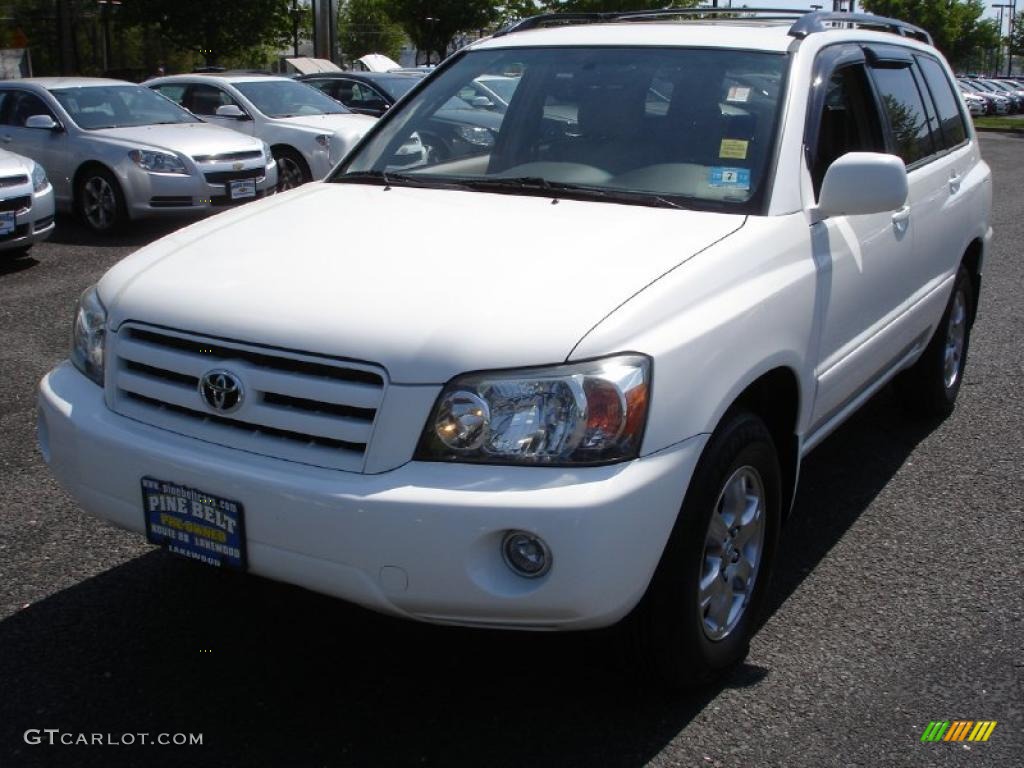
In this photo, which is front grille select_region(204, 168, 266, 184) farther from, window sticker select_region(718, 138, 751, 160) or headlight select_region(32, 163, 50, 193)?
window sticker select_region(718, 138, 751, 160)

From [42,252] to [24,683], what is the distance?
8110mm

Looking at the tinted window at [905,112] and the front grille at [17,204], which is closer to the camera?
the tinted window at [905,112]

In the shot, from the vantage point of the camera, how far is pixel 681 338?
2.95 m

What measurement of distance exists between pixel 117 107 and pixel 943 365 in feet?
31.5

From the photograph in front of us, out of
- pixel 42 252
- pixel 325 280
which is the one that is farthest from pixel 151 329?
pixel 42 252

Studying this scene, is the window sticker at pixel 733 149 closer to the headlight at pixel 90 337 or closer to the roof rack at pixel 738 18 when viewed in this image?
the roof rack at pixel 738 18

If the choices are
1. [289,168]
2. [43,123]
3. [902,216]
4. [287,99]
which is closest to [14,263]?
[43,123]

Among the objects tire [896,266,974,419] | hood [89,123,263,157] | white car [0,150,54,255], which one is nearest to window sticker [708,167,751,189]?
tire [896,266,974,419]

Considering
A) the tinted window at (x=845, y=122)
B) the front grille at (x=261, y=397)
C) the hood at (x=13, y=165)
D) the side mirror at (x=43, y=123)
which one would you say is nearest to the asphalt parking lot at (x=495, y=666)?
the front grille at (x=261, y=397)

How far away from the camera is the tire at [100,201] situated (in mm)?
11523

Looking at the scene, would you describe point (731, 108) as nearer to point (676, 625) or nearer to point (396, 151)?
point (396, 151)

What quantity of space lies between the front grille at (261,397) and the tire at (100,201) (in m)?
8.89

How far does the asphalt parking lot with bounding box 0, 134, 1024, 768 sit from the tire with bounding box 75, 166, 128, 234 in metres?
7.26

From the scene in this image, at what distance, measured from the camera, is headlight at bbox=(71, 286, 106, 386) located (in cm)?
→ 338
